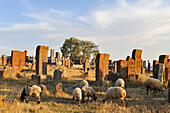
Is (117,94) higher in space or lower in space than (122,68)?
lower

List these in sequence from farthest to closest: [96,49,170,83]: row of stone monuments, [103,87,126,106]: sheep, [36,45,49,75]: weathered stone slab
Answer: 1. [36,45,49,75]: weathered stone slab
2. [96,49,170,83]: row of stone monuments
3. [103,87,126,106]: sheep

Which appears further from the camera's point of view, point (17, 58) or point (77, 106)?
point (17, 58)

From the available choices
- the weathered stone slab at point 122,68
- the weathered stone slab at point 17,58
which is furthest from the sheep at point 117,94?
the weathered stone slab at point 17,58

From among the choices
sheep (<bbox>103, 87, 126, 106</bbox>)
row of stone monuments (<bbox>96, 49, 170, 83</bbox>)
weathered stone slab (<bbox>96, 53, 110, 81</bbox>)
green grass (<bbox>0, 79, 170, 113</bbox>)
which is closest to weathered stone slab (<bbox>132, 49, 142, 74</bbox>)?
row of stone monuments (<bbox>96, 49, 170, 83</bbox>)

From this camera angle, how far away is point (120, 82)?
11.4 m

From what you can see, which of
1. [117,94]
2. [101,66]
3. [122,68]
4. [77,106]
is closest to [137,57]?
[122,68]

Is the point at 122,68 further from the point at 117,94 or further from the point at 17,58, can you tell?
the point at 17,58

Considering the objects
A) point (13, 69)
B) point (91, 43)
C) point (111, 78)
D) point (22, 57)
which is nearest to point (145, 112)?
point (111, 78)

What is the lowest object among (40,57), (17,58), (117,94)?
(117,94)

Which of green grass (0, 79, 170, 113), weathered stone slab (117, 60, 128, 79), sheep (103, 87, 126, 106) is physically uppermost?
weathered stone slab (117, 60, 128, 79)

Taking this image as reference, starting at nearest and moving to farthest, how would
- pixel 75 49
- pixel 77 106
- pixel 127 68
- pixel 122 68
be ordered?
pixel 77 106 → pixel 122 68 → pixel 127 68 → pixel 75 49

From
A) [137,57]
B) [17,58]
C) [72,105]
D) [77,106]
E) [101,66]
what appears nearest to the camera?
[77,106]

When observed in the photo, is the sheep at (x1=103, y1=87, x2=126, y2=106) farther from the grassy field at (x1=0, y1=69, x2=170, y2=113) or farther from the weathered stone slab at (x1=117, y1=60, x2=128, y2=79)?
the weathered stone slab at (x1=117, y1=60, x2=128, y2=79)

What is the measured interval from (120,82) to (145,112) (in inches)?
223
